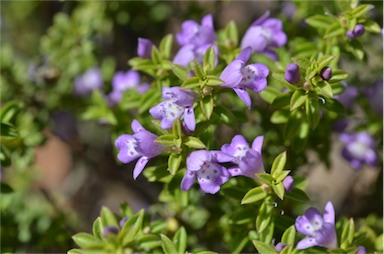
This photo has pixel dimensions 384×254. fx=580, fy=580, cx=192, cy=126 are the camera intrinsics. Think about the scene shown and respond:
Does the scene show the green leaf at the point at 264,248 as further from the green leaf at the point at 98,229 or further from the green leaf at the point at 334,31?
the green leaf at the point at 334,31

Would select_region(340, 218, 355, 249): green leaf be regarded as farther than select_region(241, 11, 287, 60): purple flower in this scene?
No

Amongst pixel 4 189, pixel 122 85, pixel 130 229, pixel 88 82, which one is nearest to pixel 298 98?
pixel 130 229

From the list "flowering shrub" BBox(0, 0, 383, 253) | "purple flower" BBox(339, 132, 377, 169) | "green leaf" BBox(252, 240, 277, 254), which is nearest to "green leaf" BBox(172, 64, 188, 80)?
"flowering shrub" BBox(0, 0, 383, 253)

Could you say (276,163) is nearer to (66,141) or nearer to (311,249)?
(311,249)

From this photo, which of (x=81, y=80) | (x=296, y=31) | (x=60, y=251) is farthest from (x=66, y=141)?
(x=296, y=31)

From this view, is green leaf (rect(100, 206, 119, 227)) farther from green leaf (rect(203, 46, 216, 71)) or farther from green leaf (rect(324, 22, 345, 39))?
green leaf (rect(324, 22, 345, 39))

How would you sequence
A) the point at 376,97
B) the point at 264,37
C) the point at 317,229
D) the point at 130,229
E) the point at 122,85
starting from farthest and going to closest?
the point at 122,85, the point at 376,97, the point at 264,37, the point at 317,229, the point at 130,229

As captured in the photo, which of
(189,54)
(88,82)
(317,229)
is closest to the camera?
(317,229)

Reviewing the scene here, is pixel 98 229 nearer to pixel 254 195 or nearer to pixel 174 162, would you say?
pixel 174 162

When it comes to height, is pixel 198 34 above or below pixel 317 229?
above
